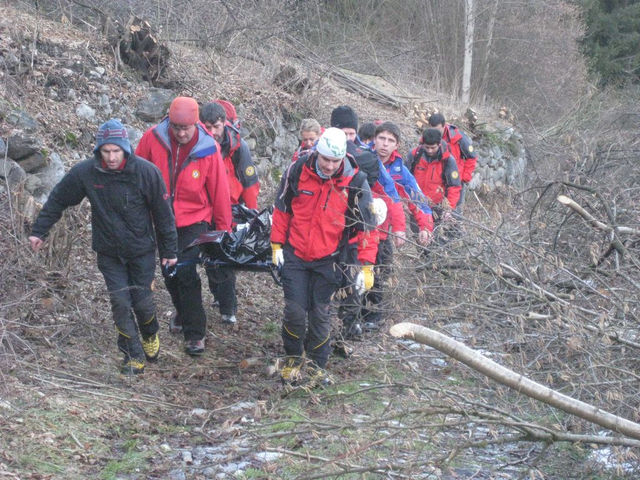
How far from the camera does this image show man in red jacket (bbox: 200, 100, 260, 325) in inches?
280

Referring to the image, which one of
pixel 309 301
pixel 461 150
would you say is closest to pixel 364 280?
pixel 309 301

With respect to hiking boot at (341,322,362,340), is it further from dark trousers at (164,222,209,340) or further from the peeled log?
the peeled log

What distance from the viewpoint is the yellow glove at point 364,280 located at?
595 centimetres

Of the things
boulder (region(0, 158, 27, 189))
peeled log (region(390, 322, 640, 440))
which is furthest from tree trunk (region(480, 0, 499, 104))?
peeled log (region(390, 322, 640, 440))

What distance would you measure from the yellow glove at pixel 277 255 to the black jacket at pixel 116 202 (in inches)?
31.5

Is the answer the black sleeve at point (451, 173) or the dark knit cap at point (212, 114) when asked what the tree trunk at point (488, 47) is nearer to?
the black sleeve at point (451, 173)

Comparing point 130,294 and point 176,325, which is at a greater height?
point 130,294

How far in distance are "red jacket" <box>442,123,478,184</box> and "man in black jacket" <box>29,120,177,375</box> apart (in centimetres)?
533

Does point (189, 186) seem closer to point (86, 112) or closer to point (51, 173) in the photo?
point (51, 173)

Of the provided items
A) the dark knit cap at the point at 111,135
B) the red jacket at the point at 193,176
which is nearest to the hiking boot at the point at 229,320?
the red jacket at the point at 193,176

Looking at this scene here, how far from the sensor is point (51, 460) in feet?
15.2

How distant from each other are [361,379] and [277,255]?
176 cm

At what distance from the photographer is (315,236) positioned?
590 centimetres

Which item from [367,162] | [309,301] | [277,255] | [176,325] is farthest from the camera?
[176,325]
